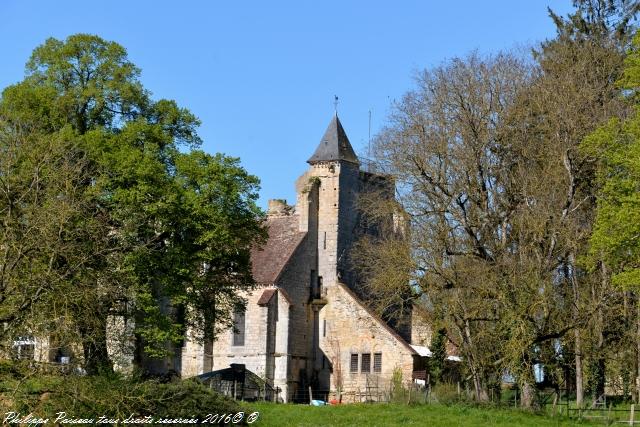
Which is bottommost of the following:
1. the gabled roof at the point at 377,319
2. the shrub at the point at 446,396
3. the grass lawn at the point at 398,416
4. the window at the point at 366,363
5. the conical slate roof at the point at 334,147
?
the grass lawn at the point at 398,416

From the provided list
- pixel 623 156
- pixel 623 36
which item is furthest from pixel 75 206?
pixel 623 36

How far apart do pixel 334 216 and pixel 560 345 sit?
18628 mm

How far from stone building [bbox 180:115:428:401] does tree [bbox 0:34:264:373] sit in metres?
10.7

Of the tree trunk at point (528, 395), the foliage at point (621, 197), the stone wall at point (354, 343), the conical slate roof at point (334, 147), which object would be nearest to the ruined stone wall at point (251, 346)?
the stone wall at point (354, 343)

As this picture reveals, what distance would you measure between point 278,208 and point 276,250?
154 inches

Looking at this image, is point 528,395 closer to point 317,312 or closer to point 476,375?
point 476,375

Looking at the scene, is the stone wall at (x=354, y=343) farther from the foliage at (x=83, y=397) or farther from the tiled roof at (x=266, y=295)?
the foliage at (x=83, y=397)

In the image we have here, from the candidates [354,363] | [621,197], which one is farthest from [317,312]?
[621,197]

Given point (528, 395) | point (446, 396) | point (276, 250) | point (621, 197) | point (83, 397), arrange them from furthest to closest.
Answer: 1. point (276, 250)
2. point (446, 396)
3. point (528, 395)
4. point (621, 197)
5. point (83, 397)

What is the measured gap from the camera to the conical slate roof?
184ft

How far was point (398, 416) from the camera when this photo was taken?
102 feet

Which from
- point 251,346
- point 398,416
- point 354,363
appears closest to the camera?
point 398,416

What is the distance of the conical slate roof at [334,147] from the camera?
56.1 meters

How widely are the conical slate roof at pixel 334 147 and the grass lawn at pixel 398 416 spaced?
75.3ft
